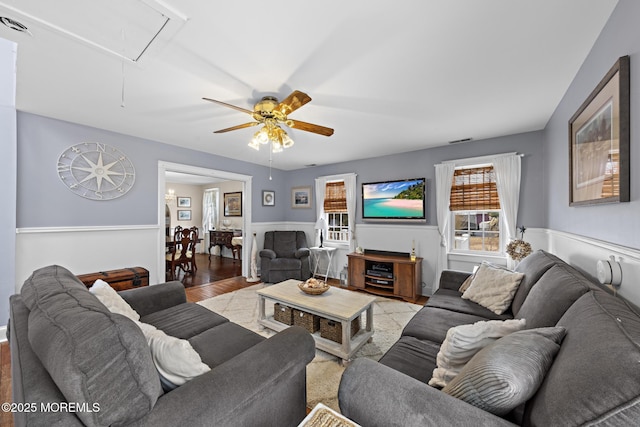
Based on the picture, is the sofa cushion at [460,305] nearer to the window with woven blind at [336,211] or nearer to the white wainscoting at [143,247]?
the white wainscoting at [143,247]

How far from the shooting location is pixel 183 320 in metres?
1.95

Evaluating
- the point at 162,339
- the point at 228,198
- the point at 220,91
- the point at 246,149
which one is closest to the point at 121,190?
the point at 246,149

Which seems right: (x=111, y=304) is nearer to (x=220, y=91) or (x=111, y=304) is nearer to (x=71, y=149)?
(x=220, y=91)

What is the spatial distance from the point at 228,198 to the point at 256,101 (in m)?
5.74

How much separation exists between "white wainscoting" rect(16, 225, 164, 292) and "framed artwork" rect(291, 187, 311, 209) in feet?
9.21

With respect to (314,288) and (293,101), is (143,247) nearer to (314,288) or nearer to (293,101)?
(314,288)

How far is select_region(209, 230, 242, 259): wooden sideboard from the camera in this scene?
6891 millimetres

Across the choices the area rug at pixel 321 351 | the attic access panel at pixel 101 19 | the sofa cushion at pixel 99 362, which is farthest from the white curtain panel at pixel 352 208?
the sofa cushion at pixel 99 362

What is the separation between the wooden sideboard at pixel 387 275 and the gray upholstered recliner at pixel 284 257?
967 mm

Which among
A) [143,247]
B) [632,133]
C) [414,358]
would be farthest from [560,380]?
[143,247]

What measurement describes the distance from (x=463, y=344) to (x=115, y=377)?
4.47ft

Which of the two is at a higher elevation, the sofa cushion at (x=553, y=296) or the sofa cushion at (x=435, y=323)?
A: the sofa cushion at (x=553, y=296)

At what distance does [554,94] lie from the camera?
86.9 inches

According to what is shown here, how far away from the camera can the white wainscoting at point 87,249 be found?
271 cm
